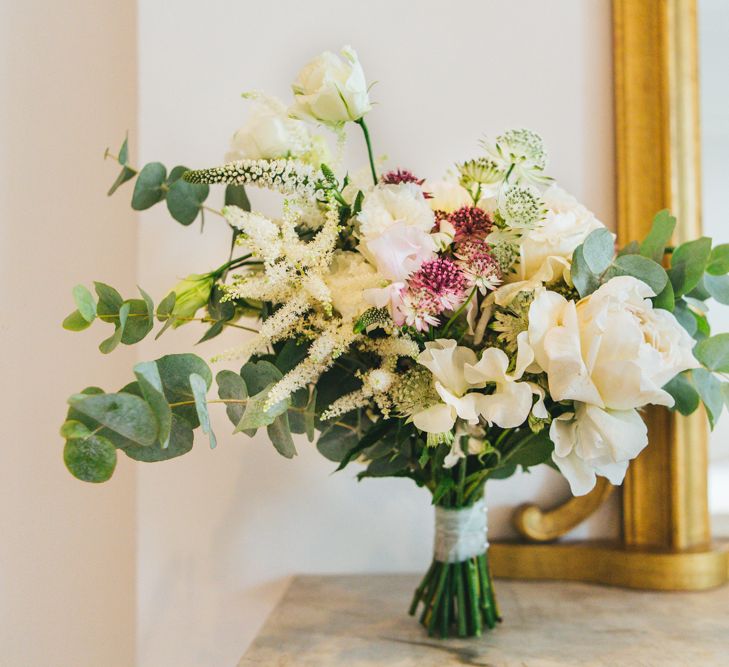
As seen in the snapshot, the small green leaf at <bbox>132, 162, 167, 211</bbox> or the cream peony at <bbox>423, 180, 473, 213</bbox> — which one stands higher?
the small green leaf at <bbox>132, 162, 167, 211</bbox>

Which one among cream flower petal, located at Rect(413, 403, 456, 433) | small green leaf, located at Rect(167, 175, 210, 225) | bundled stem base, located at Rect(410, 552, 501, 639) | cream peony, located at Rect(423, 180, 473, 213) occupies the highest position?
small green leaf, located at Rect(167, 175, 210, 225)

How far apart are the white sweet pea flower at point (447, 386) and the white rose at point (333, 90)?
0.25 meters

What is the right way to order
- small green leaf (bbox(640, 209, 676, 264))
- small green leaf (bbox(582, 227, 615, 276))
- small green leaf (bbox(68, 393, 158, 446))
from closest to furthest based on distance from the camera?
1. small green leaf (bbox(68, 393, 158, 446))
2. small green leaf (bbox(582, 227, 615, 276))
3. small green leaf (bbox(640, 209, 676, 264))

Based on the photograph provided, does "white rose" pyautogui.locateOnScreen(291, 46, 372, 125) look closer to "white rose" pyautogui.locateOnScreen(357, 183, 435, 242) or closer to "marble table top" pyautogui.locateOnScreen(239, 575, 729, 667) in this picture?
"white rose" pyautogui.locateOnScreen(357, 183, 435, 242)

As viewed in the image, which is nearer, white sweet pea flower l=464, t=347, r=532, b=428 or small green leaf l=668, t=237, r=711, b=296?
white sweet pea flower l=464, t=347, r=532, b=428

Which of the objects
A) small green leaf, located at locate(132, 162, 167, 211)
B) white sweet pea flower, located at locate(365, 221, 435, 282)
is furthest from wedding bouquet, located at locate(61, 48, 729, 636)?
small green leaf, located at locate(132, 162, 167, 211)

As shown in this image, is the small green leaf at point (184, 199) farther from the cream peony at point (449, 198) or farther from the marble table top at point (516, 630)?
the marble table top at point (516, 630)

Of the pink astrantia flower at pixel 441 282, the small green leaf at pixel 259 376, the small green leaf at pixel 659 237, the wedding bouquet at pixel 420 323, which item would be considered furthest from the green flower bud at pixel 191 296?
the small green leaf at pixel 659 237

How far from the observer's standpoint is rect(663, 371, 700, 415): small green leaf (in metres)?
0.75

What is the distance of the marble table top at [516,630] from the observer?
0.71m

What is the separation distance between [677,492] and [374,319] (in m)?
A: 0.60

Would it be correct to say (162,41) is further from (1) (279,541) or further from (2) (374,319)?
(1) (279,541)

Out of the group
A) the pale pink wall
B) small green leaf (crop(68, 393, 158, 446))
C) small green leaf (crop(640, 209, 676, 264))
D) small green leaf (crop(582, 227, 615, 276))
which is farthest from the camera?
the pale pink wall

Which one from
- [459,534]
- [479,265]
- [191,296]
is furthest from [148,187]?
[459,534]
